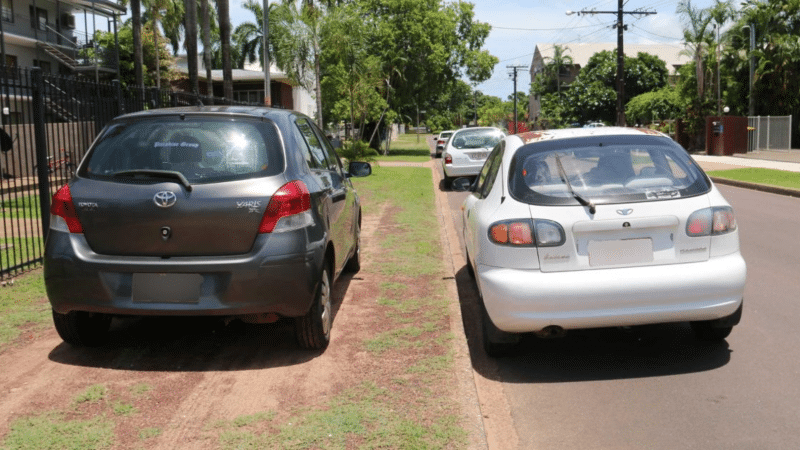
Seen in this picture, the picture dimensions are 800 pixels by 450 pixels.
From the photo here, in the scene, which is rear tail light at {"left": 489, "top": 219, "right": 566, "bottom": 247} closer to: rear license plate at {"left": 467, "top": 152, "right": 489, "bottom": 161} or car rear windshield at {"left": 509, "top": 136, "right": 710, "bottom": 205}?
car rear windshield at {"left": 509, "top": 136, "right": 710, "bottom": 205}

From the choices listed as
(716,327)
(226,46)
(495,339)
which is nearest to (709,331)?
(716,327)

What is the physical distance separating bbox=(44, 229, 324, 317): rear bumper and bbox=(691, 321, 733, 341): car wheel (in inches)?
105

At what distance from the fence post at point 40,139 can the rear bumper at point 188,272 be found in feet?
9.94

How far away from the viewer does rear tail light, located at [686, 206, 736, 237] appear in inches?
196

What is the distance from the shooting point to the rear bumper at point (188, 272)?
4.97 m

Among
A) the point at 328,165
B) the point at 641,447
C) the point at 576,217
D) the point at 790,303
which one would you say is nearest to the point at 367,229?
the point at 328,165

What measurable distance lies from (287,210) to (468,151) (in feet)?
50.2

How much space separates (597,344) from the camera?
5770 millimetres

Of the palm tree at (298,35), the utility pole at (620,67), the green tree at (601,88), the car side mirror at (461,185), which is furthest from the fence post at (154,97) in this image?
the green tree at (601,88)

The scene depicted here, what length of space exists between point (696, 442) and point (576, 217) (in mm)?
1529

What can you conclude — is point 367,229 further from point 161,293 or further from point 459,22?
point 459,22

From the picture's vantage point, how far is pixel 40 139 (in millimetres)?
7988

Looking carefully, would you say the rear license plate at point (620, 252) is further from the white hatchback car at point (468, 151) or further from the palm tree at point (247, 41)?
the palm tree at point (247, 41)

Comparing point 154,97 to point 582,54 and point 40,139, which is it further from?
point 582,54
